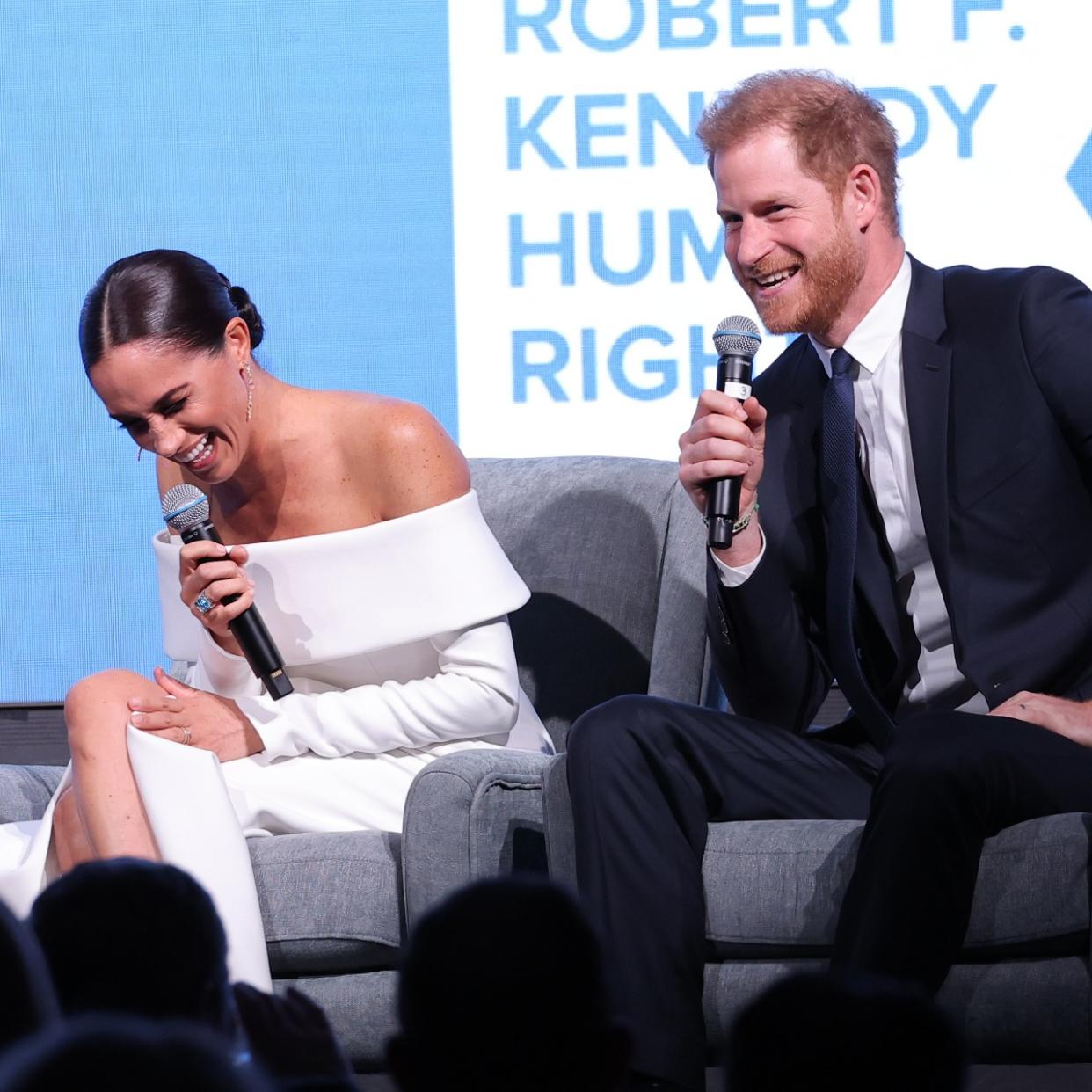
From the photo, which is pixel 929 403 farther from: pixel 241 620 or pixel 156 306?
pixel 156 306

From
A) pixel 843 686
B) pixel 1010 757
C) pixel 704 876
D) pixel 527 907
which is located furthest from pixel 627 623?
pixel 527 907

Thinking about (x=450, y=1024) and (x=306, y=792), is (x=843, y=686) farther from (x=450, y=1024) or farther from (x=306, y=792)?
(x=450, y=1024)

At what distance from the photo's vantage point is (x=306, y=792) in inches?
89.7

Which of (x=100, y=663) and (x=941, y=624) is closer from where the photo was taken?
(x=941, y=624)

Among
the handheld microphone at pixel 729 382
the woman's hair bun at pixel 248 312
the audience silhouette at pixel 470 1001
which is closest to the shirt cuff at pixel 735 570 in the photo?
the handheld microphone at pixel 729 382

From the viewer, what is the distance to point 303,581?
2.39 m

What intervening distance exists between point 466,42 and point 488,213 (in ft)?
1.11

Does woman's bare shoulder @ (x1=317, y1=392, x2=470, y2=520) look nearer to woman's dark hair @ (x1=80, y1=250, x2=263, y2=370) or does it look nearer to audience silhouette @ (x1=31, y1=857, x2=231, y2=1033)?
woman's dark hair @ (x1=80, y1=250, x2=263, y2=370)

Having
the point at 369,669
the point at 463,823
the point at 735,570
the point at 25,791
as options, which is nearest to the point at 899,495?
the point at 735,570

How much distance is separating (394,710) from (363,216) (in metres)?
1.24

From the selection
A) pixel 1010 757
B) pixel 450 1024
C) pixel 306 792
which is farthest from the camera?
pixel 306 792

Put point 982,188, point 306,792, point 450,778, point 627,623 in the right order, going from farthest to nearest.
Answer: point 982,188 < point 627,623 < point 306,792 < point 450,778

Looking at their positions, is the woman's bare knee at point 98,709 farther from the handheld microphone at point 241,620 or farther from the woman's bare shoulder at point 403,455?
the woman's bare shoulder at point 403,455

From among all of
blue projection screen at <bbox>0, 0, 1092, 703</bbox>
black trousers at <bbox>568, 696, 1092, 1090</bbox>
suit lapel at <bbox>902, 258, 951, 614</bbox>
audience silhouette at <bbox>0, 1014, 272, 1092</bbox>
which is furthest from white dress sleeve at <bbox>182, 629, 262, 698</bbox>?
audience silhouette at <bbox>0, 1014, 272, 1092</bbox>
